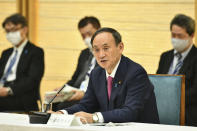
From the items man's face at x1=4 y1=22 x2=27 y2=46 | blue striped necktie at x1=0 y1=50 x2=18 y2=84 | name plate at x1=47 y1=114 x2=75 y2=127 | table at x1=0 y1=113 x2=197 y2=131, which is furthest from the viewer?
man's face at x1=4 y1=22 x2=27 y2=46

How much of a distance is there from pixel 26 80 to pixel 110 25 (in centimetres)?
152

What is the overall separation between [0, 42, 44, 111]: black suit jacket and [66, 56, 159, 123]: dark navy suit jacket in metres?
2.27

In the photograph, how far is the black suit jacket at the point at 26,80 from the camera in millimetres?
5234

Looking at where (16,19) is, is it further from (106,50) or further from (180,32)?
(106,50)

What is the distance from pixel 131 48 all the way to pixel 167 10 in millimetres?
716

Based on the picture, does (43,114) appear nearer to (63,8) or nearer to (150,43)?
(150,43)

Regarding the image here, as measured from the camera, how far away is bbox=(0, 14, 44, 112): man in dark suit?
17.0 ft

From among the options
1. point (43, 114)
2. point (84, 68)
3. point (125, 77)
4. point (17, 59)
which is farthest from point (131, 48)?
point (43, 114)

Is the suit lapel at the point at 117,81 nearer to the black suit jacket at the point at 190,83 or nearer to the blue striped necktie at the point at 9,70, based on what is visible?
the black suit jacket at the point at 190,83

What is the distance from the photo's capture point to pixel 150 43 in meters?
5.80

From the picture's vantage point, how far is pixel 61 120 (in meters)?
2.31

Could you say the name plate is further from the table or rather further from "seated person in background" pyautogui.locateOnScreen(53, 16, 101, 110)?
"seated person in background" pyautogui.locateOnScreen(53, 16, 101, 110)

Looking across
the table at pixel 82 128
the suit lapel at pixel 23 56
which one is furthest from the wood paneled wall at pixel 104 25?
the table at pixel 82 128

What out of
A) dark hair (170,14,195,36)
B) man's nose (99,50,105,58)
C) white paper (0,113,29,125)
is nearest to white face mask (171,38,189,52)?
dark hair (170,14,195,36)
